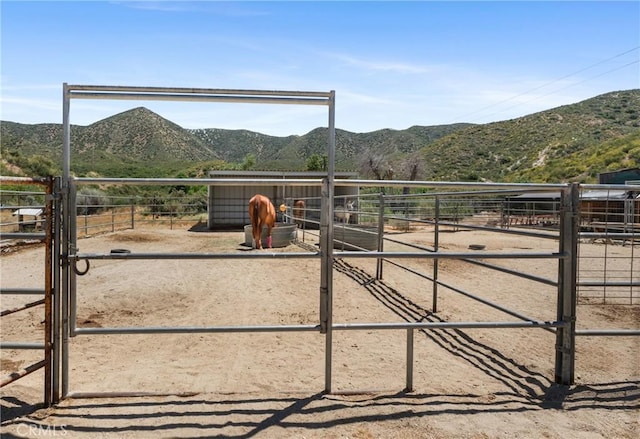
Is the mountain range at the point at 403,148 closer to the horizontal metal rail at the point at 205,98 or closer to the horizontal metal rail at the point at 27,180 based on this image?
the horizontal metal rail at the point at 205,98

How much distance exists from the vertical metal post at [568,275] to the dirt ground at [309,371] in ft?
0.74

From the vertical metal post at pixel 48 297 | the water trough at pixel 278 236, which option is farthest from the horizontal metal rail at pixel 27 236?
the water trough at pixel 278 236

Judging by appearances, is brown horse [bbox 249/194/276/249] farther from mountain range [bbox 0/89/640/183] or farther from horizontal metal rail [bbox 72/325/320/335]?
mountain range [bbox 0/89/640/183]

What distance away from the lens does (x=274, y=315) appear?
16.5 feet

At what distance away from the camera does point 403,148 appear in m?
61.0

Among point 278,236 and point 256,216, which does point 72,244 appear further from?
point 278,236

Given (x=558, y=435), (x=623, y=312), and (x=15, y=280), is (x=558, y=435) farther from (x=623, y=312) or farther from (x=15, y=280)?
(x=15, y=280)

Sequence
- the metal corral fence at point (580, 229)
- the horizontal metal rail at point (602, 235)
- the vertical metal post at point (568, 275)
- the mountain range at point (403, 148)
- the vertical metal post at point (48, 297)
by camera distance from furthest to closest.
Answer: the mountain range at point (403, 148) < the metal corral fence at point (580, 229) < the horizontal metal rail at point (602, 235) < the vertical metal post at point (568, 275) < the vertical metal post at point (48, 297)

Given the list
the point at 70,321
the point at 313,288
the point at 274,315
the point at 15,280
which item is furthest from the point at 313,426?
the point at 15,280

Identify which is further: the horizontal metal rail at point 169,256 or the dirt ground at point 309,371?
the horizontal metal rail at point 169,256

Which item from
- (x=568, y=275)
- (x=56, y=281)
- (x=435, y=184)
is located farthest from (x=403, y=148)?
(x=56, y=281)

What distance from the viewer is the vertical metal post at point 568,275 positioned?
3043mm

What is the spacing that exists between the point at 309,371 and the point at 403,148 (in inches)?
2359

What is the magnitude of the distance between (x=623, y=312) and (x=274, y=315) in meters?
4.42
